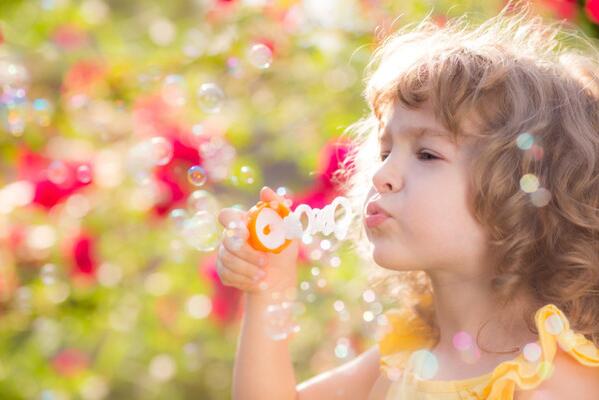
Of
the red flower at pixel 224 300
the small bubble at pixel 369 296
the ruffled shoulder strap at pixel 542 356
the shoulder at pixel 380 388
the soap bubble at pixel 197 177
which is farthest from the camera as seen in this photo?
the red flower at pixel 224 300

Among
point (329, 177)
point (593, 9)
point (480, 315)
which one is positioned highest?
point (593, 9)

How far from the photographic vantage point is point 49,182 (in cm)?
266

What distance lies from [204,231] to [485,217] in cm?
56

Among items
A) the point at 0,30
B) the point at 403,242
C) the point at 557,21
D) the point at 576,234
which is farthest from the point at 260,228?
the point at 0,30

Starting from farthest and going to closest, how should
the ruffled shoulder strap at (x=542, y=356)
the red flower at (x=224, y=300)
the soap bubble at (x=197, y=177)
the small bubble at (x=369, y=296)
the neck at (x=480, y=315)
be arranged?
the red flower at (x=224, y=300), the small bubble at (x=369, y=296), the soap bubble at (x=197, y=177), the neck at (x=480, y=315), the ruffled shoulder strap at (x=542, y=356)

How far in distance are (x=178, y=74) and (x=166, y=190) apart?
325 millimetres

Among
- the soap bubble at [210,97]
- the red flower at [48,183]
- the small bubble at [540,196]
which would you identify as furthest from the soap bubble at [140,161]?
the small bubble at [540,196]

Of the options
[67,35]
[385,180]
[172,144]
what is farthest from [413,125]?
[67,35]

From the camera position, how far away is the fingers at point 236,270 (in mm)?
1744

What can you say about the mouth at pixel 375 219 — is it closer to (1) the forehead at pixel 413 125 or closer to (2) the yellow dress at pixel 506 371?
(1) the forehead at pixel 413 125

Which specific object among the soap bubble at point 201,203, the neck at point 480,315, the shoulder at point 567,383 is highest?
the soap bubble at point 201,203

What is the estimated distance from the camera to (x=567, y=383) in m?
1.58

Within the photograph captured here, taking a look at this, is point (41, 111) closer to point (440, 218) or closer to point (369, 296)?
point (369, 296)

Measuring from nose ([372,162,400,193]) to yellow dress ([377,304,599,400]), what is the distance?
302 mm
